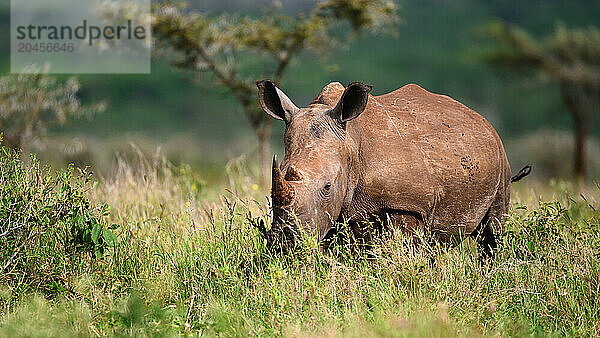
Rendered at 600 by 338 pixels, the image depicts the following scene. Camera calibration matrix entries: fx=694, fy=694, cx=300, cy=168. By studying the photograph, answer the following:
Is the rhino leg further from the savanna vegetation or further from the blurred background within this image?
the blurred background

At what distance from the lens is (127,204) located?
7055mm

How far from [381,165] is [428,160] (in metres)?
0.48

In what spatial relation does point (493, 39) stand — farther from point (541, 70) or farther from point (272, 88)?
point (272, 88)

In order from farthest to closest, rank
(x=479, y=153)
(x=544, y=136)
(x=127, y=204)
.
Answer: (x=544, y=136) → (x=127, y=204) → (x=479, y=153)

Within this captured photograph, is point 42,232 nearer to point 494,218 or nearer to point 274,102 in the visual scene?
point 274,102

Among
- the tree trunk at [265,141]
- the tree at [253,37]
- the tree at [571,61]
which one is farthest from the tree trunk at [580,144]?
the tree trunk at [265,141]

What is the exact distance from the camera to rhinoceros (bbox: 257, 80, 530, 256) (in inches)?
186

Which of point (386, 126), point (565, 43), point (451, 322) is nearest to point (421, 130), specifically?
point (386, 126)

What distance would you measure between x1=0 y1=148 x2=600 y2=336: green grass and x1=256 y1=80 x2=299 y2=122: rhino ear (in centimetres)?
100

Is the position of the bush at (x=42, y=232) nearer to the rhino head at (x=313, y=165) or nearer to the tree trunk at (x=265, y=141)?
the rhino head at (x=313, y=165)

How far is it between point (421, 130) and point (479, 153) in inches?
25.8

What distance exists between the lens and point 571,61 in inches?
826

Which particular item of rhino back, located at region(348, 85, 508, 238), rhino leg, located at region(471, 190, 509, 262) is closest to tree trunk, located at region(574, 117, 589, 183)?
rhino leg, located at region(471, 190, 509, 262)

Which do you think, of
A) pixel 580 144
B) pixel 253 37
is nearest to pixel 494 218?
pixel 253 37
